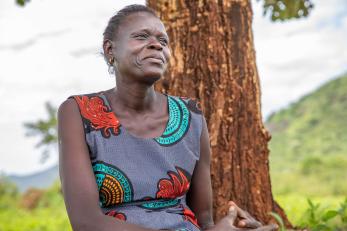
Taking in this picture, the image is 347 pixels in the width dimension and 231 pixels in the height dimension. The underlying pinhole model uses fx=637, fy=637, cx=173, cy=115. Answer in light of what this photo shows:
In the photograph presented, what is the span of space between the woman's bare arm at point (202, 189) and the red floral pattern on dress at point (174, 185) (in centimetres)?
12

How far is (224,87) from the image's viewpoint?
4.52 m

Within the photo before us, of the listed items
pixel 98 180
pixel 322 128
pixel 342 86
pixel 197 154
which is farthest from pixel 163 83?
pixel 342 86

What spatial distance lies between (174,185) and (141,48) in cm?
65

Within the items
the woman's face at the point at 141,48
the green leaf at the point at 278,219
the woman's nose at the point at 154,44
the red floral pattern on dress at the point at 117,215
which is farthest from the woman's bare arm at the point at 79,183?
the green leaf at the point at 278,219

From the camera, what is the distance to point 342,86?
24.6 m

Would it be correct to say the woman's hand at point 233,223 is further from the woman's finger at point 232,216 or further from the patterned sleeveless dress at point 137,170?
the patterned sleeveless dress at point 137,170

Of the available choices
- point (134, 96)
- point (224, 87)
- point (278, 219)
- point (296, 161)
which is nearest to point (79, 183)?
point (134, 96)

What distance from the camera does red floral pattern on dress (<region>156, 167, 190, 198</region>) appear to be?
9.57ft

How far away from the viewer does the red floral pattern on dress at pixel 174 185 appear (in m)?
2.92

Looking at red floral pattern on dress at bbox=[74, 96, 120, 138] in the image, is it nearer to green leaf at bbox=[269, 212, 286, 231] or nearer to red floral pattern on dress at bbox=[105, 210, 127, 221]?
red floral pattern on dress at bbox=[105, 210, 127, 221]

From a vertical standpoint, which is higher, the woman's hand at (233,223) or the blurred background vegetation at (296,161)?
the woman's hand at (233,223)

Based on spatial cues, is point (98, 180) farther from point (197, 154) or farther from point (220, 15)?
point (220, 15)

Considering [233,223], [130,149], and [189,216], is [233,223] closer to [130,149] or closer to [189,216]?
[189,216]

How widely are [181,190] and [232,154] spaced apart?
1.54 metres
